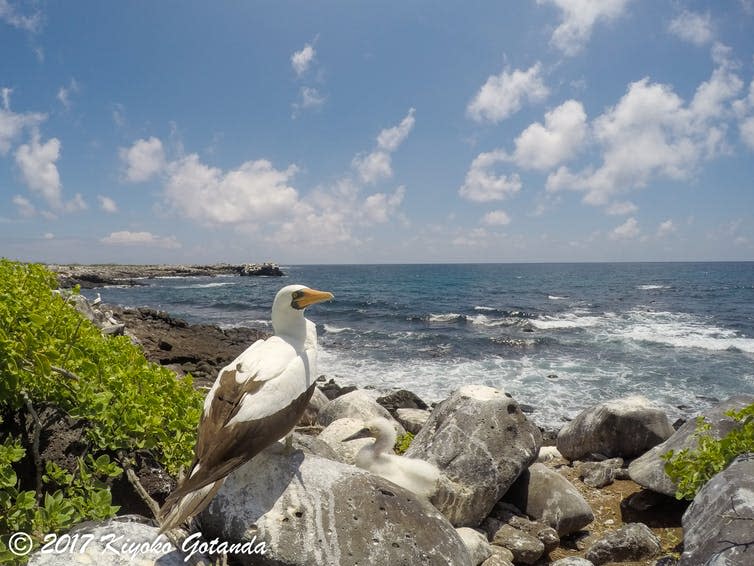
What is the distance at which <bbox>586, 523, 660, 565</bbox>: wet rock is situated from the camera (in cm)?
512

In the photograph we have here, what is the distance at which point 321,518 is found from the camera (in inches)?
123

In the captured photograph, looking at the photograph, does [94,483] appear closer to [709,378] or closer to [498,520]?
[498,520]

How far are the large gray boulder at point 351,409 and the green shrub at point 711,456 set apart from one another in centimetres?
521

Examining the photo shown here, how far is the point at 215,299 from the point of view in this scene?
5053cm

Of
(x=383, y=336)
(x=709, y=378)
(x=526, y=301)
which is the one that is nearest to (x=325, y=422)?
(x=709, y=378)

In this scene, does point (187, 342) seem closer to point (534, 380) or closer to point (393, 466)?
point (534, 380)

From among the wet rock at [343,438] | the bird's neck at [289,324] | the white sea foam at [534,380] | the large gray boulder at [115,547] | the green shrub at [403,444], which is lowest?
the white sea foam at [534,380]

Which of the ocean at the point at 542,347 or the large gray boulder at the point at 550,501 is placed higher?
the large gray boulder at the point at 550,501

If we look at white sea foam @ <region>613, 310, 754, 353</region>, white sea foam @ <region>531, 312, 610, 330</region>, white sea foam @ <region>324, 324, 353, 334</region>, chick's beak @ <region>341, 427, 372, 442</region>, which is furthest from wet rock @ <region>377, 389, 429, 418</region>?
white sea foam @ <region>531, 312, 610, 330</region>

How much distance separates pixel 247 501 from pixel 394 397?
1073cm

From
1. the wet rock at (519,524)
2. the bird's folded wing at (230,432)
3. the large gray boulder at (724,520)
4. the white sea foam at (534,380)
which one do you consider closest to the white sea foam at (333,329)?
the white sea foam at (534,380)

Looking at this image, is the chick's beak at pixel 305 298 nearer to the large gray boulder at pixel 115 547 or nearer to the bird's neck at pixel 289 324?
the bird's neck at pixel 289 324

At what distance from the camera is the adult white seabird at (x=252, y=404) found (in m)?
2.67

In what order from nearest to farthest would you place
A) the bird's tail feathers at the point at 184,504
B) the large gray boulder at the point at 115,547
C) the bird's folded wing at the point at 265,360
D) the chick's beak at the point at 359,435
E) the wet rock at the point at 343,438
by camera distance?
the large gray boulder at the point at 115,547 < the bird's tail feathers at the point at 184,504 < the bird's folded wing at the point at 265,360 < the wet rock at the point at 343,438 < the chick's beak at the point at 359,435
